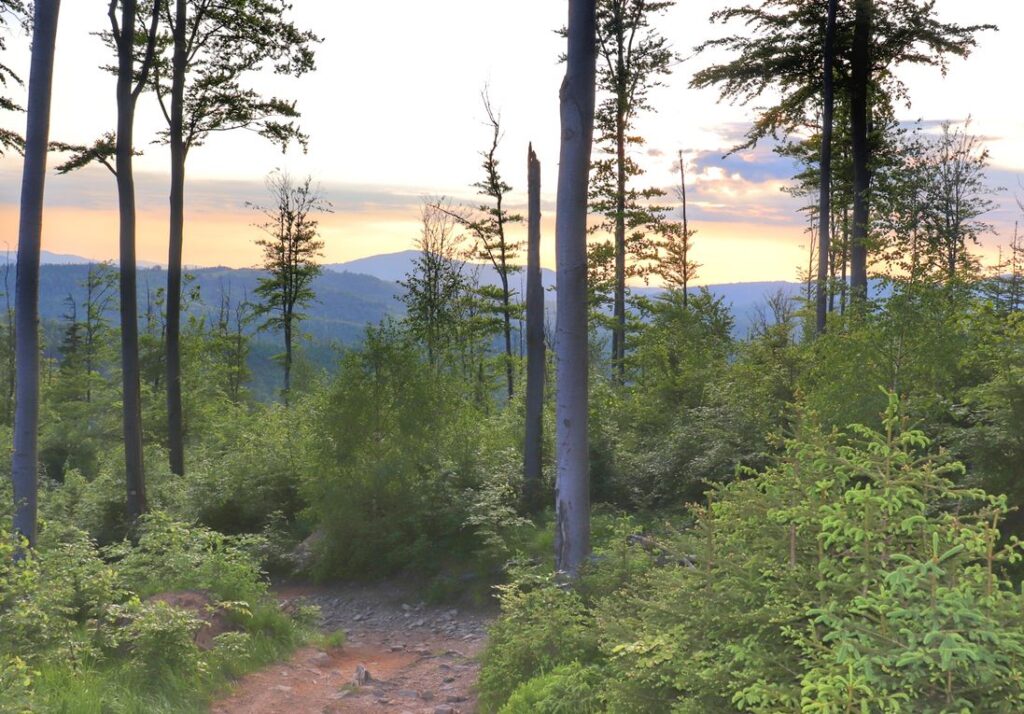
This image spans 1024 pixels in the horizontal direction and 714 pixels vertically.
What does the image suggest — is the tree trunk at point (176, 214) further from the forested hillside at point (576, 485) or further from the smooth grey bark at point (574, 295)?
the smooth grey bark at point (574, 295)

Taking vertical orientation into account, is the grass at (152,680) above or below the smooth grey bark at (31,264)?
below

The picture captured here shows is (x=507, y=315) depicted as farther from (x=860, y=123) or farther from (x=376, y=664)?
(x=376, y=664)

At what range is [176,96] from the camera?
48.1 ft

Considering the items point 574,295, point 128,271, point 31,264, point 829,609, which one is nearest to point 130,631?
point 31,264

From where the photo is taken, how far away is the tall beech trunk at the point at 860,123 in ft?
56.6

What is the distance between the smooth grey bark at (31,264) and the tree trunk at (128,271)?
3362mm

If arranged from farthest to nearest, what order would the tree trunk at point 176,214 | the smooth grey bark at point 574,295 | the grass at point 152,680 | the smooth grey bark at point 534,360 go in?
the tree trunk at point 176,214 < the smooth grey bark at point 534,360 < the smooth grey bark at point 574,295 < the grass at point 152,680

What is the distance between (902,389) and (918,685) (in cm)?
703

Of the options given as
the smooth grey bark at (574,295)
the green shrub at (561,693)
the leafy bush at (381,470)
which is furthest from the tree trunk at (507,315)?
the green shrub at (561,693)

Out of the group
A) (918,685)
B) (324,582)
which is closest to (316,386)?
(324,582)

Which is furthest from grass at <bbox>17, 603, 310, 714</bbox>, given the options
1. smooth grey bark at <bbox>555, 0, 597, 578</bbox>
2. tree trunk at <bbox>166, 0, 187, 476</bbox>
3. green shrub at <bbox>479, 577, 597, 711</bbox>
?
tree trunk at <bbox>166, 0, 187, 476</bbox>

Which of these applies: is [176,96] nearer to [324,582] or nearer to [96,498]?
[96,498]

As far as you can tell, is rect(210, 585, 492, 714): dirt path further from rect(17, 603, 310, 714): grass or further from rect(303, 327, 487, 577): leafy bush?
rect(303, 327, 487, 577): leafy bush

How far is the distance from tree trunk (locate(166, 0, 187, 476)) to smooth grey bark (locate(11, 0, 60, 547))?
5.56 metres
